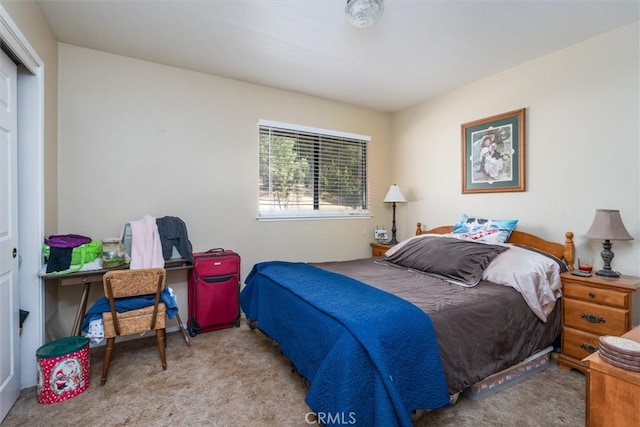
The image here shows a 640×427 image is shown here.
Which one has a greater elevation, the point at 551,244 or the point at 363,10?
the point at 363,10

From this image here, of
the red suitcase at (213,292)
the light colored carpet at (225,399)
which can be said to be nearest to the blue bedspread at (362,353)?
the light colored carpet at (225,399)

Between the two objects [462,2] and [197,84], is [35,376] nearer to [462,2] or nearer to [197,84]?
[197,84]

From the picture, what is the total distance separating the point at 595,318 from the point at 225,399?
2.57 meters

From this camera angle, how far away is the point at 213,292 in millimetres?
2854

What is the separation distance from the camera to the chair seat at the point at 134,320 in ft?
→ 6.88

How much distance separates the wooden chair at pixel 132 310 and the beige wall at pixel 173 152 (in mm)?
774

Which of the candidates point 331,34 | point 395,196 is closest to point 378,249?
point 395,196

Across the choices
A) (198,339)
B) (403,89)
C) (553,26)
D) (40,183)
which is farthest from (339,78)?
(198,339)

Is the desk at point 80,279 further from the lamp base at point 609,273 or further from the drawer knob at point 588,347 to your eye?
the lamp base at point 609,273

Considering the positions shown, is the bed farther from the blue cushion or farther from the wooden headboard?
the blue cushion

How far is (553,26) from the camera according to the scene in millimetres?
2273

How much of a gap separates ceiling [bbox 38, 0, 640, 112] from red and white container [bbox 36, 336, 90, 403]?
2305 mm

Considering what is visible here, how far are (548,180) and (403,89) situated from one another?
1.75 m

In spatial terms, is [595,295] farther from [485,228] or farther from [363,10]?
[363,10]
